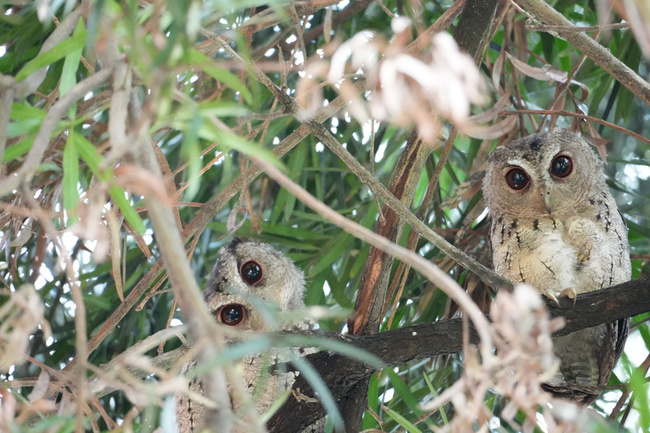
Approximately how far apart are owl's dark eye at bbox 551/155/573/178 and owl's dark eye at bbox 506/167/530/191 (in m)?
0.08

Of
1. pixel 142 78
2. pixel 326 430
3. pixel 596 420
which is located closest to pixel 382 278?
pixel 326 430

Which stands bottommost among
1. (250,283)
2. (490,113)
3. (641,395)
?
(250,283)

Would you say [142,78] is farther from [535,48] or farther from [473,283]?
[535,48]

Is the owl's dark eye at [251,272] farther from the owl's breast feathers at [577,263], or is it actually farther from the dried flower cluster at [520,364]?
the dried flower cluster at [520,364]

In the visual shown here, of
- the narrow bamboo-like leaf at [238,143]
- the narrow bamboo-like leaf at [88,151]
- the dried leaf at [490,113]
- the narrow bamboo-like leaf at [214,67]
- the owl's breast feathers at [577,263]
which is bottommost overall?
the owl's breast feathers at [577,263]

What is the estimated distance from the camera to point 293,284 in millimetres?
2391

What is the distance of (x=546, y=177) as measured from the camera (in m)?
2.08

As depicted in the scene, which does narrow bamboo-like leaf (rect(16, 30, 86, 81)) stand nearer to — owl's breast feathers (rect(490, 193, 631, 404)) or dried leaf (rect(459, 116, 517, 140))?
dried leaf (rect(459, 116, 517, 140))

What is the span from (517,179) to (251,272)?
83cm

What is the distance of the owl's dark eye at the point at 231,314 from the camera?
224 cm

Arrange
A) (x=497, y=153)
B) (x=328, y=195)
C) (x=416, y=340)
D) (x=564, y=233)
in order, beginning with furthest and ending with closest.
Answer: (x=328, y=195) < (x=497, y=153) < (x=564, y=233) < (x=416, y=340)

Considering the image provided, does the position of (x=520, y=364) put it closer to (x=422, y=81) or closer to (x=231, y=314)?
(x=422, y=81)

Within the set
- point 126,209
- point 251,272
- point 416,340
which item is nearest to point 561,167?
point 416,340

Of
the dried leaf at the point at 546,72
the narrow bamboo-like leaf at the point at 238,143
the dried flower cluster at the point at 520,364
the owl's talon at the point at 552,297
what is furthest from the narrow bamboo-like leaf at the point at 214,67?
the dried leaf at the point at 546,72
